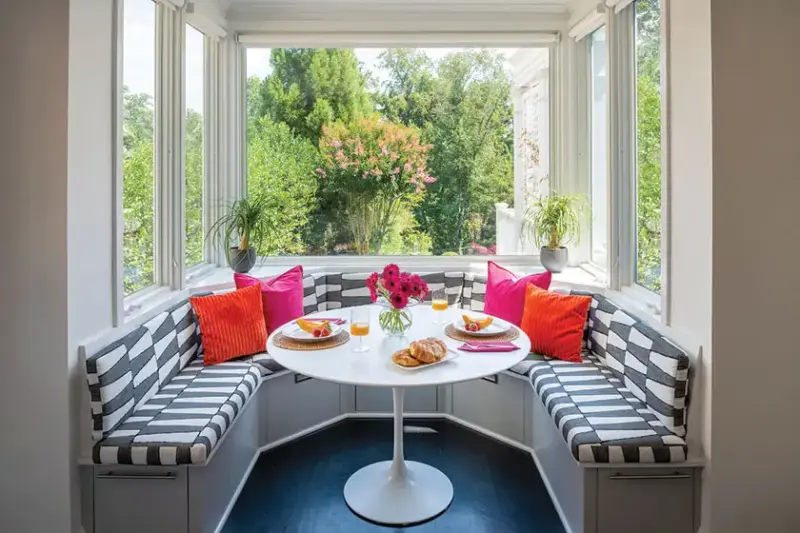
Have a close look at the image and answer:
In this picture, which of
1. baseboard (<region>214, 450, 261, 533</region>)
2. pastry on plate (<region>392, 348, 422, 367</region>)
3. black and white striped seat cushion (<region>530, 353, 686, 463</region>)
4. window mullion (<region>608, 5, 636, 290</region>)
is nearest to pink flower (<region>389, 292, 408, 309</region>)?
pastry on plate (<region>392, 348, 422, 367</region>)

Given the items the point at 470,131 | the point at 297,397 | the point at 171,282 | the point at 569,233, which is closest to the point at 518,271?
the point at 569,233

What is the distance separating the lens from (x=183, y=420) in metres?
2.21

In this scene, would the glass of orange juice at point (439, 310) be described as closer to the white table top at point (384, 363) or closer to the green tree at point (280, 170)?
the white table top at point (384, 363)

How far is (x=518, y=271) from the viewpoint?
381 cm

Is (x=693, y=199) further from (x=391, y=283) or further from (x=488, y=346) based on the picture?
(x=391, y=283)

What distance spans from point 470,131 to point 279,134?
1.32m

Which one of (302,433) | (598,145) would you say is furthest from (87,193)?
(598,145)

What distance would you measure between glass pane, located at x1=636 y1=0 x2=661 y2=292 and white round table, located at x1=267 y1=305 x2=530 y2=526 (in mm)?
839

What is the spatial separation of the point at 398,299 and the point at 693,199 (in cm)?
121

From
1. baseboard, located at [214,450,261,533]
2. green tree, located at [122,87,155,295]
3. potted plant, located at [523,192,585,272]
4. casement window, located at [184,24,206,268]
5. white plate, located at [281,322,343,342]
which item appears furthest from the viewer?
potted plant, located at [523,192,585,272]

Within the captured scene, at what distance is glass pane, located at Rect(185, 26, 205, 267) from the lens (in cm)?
337

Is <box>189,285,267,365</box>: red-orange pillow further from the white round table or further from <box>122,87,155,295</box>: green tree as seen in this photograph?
the white round table
